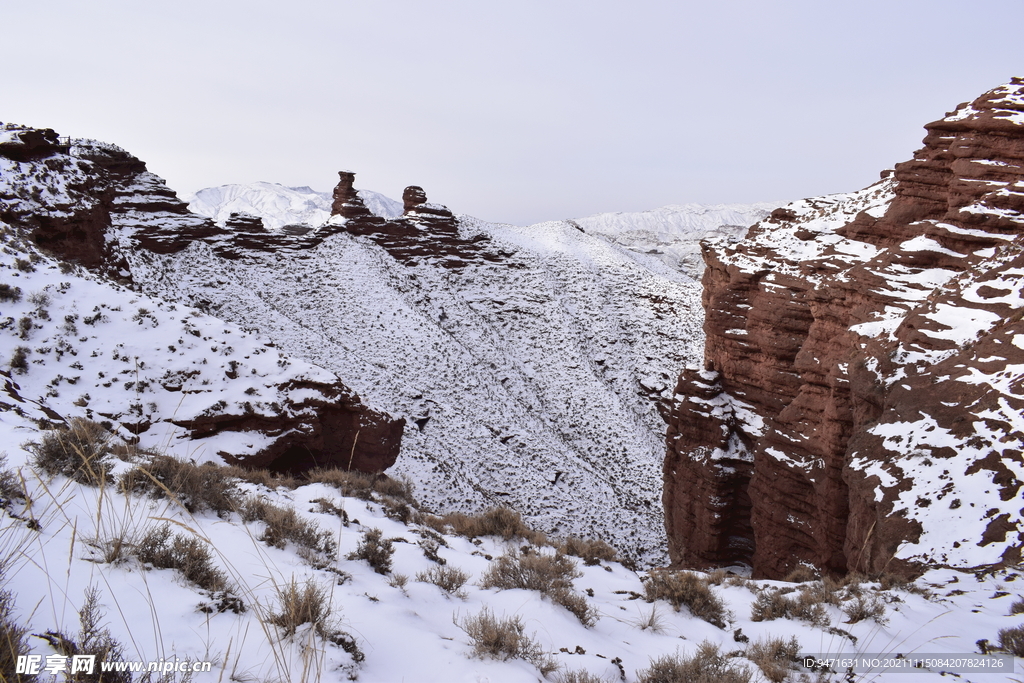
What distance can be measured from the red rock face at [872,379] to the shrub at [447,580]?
6687 mm

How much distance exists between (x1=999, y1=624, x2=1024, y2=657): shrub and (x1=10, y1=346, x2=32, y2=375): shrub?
1589 centimetres

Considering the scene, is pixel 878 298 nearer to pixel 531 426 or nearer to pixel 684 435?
pixel 684 435

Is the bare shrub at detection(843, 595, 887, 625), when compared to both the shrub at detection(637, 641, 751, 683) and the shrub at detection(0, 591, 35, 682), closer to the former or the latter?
the shrub at detection(637, 641, 751, 683)

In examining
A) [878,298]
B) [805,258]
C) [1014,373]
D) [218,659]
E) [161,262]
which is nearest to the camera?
[218,659]

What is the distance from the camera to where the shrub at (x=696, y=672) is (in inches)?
126

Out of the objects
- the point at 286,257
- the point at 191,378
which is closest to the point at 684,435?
the point at 191,378

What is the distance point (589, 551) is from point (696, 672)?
4.18 meters

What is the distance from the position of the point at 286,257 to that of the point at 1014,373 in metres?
41.1

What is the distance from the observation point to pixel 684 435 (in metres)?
18.1

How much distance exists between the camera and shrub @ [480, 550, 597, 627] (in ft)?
14.5

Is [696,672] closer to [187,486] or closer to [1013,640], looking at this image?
[1013,640]

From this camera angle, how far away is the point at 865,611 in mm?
4828

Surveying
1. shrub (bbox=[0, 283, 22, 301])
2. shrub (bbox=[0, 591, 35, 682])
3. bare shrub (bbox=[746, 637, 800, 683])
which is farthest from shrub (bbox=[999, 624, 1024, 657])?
shrub (bbox=[0, 283, 22, 301])

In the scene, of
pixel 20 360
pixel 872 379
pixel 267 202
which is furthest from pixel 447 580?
pixel 267 202
